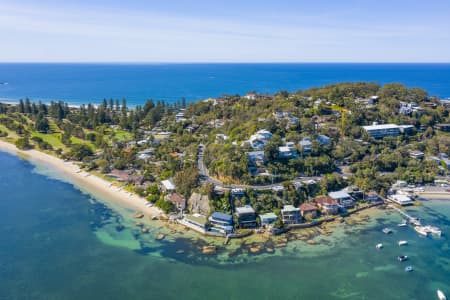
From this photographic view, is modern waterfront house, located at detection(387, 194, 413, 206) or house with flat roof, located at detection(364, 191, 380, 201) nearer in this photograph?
modern waterfront house, located at detection(387, 194, 413, 206)

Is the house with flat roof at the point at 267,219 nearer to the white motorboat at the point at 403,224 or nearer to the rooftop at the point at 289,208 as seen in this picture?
the rooftop at the point at 289,208

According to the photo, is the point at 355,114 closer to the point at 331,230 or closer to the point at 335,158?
the point at 335,158

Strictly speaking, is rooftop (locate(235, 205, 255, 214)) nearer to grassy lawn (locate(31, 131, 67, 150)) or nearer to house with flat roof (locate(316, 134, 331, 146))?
house with flat roof (locate(316, 134, 331, 146))

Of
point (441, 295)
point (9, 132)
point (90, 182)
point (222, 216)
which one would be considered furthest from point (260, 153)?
point (9, 132)

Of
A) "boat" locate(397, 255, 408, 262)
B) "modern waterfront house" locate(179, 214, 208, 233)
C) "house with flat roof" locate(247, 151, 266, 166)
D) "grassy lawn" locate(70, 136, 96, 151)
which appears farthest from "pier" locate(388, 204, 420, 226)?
"grassy lawn" locate(70, 136, 96, 151)

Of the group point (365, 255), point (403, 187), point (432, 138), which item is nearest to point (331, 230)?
point (365, 255)
